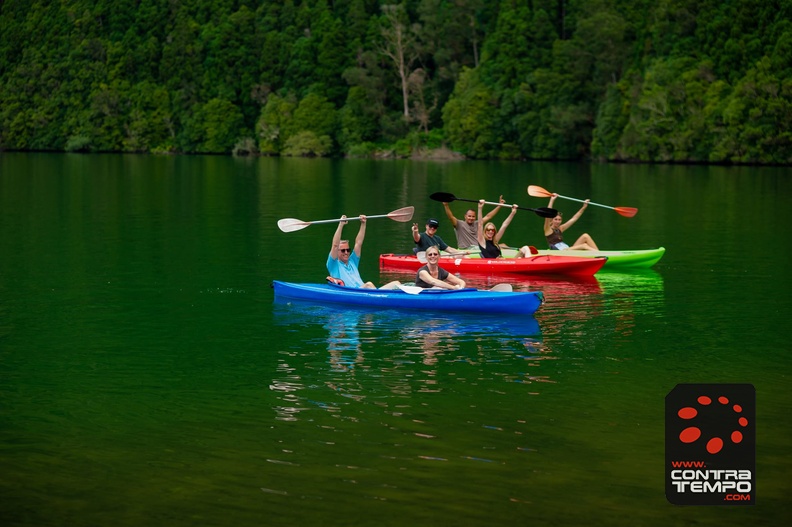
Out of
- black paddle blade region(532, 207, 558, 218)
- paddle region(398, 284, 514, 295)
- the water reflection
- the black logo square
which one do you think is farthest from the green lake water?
black paddle blade region(532, 207, 558, 218)

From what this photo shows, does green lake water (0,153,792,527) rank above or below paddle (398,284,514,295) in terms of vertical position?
below

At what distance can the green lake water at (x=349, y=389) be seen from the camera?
10.5 metres

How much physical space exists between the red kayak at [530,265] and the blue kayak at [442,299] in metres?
4.93

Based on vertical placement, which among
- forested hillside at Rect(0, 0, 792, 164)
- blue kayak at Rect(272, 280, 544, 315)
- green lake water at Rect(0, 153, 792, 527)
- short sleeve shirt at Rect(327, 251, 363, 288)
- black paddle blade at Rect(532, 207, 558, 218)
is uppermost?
forested hillside at Rect(0, 0, 792, 164)

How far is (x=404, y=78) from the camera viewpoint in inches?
4382

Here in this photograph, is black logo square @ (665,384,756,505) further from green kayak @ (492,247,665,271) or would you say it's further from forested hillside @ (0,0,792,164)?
forested hillside @ (0,0,792,164)

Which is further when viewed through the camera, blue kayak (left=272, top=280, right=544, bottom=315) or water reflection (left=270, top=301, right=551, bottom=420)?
blue kayak (left=272, top=280, right=544, bottom=315)

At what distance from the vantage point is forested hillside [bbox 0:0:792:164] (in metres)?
80.3

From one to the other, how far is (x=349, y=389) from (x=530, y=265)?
11038 mm

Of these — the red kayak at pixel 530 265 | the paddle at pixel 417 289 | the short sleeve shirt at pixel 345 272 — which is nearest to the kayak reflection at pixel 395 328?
the paddle at pixel 417 289

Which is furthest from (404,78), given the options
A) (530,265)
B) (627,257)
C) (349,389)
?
(349,389)

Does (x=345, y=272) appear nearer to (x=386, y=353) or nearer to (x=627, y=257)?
(x=386, y=353)

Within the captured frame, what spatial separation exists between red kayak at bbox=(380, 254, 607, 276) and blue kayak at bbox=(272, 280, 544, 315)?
493 cm

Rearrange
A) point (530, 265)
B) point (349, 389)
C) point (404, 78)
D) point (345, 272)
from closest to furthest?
point (349, 389) → point (345, 272) → point (530, 265) → point (404, 78)
